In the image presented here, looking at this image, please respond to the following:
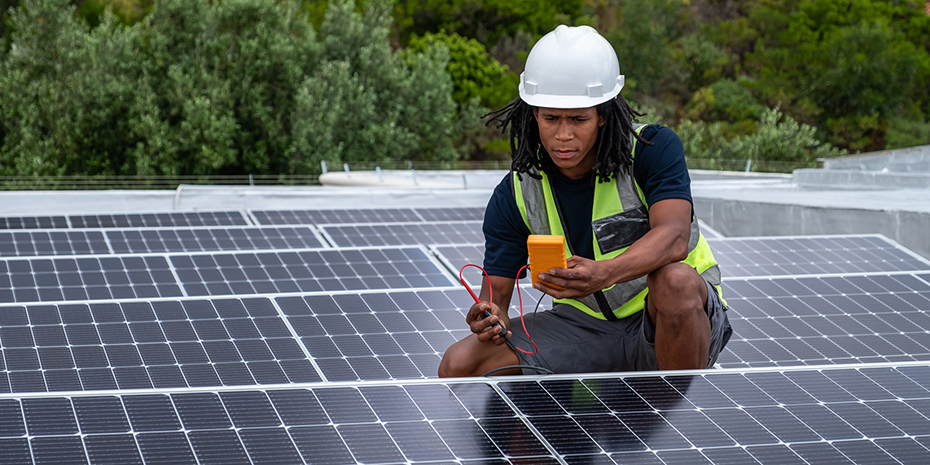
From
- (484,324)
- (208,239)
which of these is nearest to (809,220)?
(208,239)

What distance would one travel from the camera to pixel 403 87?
140 feet

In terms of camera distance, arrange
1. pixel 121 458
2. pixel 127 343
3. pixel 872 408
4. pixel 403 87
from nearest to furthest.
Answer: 1. pixel 121 458
2. pixel 872 408
3. pixel 127 343
4. pixel 403 87

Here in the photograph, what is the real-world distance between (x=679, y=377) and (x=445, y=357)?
1349 mm

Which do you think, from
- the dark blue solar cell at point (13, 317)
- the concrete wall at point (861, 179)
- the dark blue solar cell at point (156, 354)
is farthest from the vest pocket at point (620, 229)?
the concrete wall at point (861, 179)

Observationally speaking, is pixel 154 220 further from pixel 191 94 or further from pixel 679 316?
pixel 191 94

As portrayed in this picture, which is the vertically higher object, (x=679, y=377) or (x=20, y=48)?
(x=679, y=377)

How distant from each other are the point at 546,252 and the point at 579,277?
0.64 ft

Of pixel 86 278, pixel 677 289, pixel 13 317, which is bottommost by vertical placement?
pixel 86 278

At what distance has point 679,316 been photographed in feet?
14.7

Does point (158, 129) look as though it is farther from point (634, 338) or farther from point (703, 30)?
point (703, 30)

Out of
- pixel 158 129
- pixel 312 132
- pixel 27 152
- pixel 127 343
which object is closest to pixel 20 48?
pixel 27 152

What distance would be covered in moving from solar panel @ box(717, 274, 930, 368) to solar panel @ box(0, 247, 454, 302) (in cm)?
274

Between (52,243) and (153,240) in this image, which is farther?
(153,240)

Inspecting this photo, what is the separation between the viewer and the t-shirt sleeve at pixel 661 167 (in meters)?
4.64
